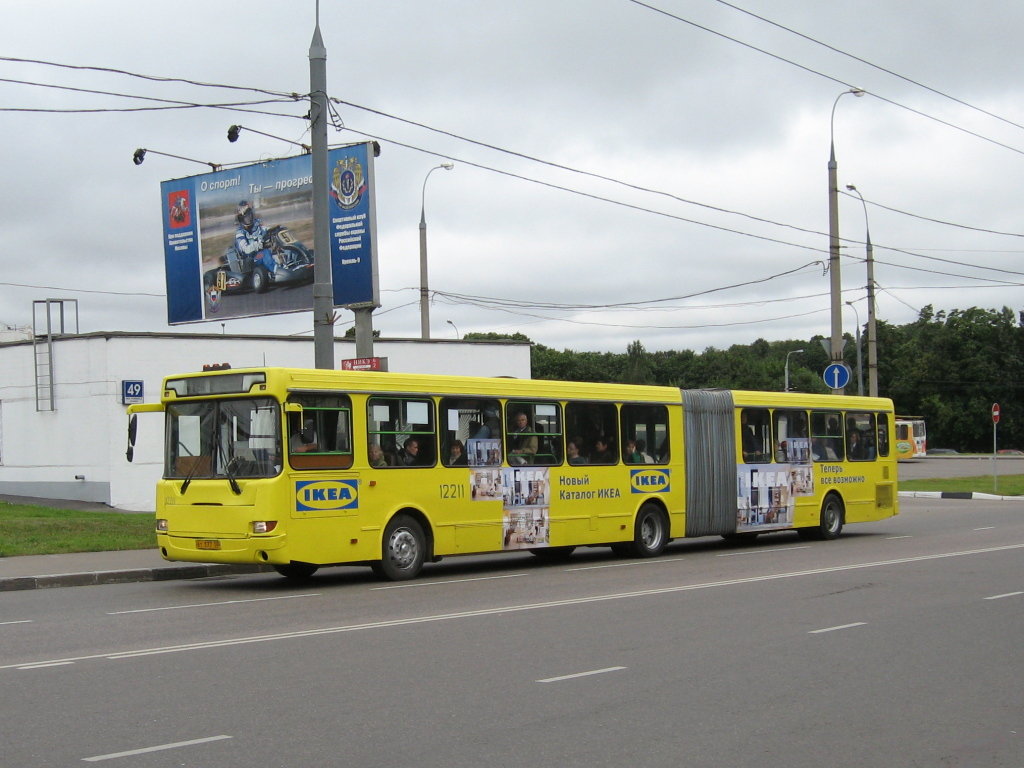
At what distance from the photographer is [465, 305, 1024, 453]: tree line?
100688mm

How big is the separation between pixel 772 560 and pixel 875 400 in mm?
7617

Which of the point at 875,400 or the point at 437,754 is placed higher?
the point at 875,400

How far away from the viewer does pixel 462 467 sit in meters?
17.1

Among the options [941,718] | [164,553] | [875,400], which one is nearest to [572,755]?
[941,718]

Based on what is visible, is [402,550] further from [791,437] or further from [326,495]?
[791,437]

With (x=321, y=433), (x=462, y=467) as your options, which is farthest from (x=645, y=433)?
(x=321, y=433)

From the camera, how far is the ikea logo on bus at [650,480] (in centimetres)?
1994

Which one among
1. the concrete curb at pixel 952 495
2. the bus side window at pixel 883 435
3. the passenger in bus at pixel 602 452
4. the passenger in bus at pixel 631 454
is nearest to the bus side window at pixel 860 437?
the bus side window at pixel 883 435

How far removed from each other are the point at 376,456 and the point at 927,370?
95.2m

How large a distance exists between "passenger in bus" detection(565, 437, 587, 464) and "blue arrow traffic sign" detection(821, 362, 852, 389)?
11.4 m

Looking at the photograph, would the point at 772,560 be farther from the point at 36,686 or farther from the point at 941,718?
the point at 36,686

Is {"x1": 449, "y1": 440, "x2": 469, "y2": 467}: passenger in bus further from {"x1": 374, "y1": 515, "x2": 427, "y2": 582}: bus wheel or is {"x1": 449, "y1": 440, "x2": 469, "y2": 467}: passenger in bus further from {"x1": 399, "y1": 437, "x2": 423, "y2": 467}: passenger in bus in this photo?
{"x1": 374, "y1": 515, "x2": 427, "y2": 582}: bus wheel

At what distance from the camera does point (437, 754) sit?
6449mm

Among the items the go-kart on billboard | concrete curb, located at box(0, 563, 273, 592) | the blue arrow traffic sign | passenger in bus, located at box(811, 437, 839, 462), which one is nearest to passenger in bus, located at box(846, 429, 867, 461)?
passenger in bus, located at box(811, 437, 839, 462)
